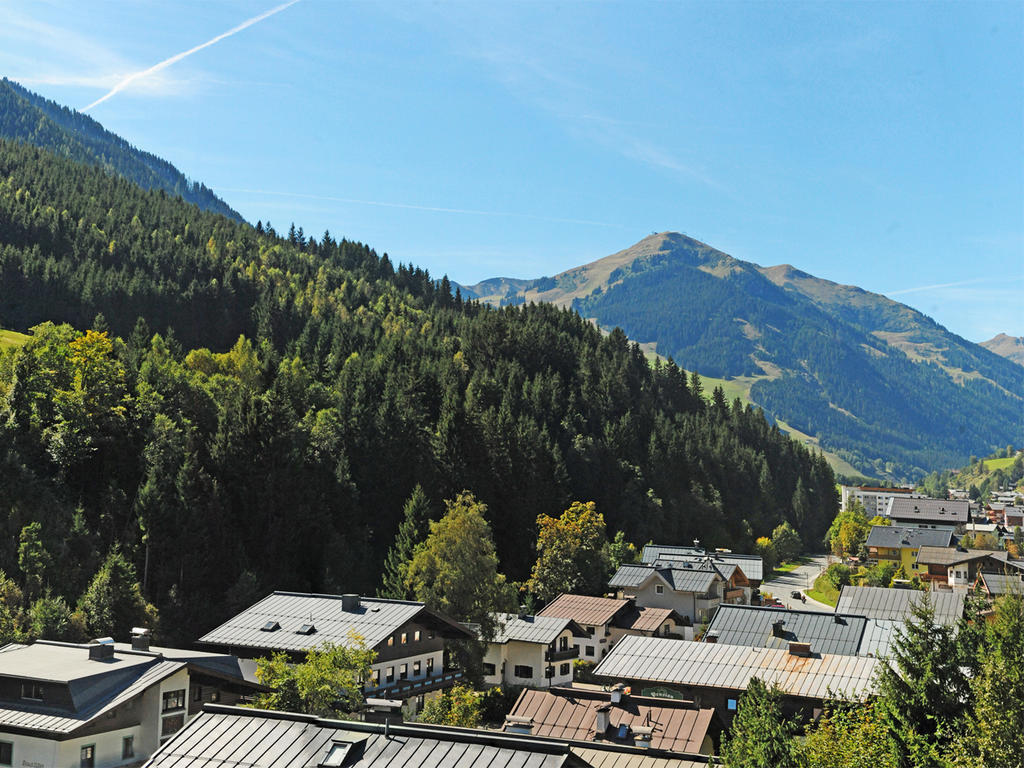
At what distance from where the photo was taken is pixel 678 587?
103 meters

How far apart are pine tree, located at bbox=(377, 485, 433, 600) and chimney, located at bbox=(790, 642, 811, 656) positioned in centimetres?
3296

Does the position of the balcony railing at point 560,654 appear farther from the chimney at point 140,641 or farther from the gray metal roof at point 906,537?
the gray metal roof at point 906,537

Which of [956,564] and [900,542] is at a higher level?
[900,542]

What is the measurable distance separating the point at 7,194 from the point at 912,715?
201776mm

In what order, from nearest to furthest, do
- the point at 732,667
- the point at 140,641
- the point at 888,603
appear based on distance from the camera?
1. the point at 140,641
2. the point at 732,667
3. the point at 888,603

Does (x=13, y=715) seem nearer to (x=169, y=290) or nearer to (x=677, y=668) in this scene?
(x=677, y=668)

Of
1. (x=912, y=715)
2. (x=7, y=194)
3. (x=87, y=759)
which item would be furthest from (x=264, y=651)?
(x=7, y=194)

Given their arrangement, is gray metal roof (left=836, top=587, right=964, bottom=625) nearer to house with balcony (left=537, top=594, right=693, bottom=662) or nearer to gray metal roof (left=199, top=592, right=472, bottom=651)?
house with balcony (left=537, top=594, right=693, bottom=662)

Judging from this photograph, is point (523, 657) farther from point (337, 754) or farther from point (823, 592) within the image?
point (823, 592)

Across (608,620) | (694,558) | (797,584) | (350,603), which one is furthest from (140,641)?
(797,584)

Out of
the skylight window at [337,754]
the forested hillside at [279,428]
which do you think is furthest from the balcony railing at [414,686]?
the skylight window at [337,754]

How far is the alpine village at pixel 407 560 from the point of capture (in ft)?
104

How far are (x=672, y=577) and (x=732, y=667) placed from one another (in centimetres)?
5046

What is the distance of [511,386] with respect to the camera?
147m
